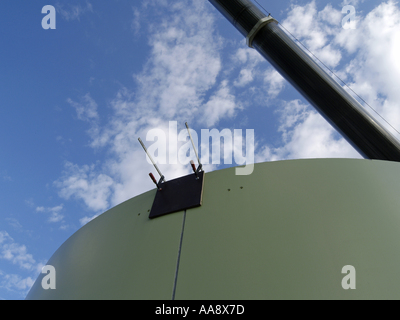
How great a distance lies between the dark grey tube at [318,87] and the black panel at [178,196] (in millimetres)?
3482

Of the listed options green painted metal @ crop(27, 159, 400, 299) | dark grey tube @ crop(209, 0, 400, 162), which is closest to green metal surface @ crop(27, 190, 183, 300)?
green painted metal @ crop(27, 159, 400, 299)

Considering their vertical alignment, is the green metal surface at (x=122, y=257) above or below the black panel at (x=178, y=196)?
below

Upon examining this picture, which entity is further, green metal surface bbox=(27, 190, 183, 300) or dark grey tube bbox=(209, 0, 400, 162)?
dark grey tube bbox=(209, 0, 400, 162)

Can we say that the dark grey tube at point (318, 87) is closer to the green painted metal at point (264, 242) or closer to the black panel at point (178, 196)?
the green painted metal at point (264, 242)

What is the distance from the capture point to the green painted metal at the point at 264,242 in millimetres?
2627

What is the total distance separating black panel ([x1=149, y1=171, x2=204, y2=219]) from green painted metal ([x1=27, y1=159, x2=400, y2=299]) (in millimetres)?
78

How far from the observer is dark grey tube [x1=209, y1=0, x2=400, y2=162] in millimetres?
5336

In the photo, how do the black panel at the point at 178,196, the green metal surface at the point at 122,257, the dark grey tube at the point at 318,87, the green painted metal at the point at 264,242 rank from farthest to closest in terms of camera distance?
the dark grey tube at the point at 318,87, the black panel at the point at 178,196, the green metal surface at the point at 122,257, the green painted metal at the point at 264,242

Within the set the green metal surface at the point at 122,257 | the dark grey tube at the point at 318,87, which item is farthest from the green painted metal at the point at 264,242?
the dark grey tube at the point at 318,87

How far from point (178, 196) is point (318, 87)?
13.2ft

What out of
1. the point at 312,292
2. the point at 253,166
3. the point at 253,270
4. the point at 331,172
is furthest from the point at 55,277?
the point at 331,172

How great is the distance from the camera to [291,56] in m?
6.28

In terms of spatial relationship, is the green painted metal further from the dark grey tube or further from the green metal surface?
the dark grey tube
